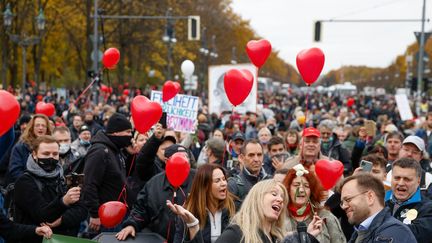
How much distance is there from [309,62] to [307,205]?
8.41 ft

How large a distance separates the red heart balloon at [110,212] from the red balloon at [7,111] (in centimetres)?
137

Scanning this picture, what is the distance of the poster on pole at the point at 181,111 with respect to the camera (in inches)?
475

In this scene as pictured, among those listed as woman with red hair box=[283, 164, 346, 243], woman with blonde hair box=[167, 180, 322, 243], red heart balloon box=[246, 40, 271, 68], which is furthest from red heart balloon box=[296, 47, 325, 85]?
woman with blonde hair box=[167, 180, 322, 243]

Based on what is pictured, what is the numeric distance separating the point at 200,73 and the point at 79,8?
79.5ft

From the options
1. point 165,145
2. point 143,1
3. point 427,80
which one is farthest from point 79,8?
point 165,145

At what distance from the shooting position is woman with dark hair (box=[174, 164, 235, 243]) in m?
5.86

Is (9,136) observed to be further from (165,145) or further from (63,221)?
(165,145)

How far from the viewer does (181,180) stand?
21.0 ft

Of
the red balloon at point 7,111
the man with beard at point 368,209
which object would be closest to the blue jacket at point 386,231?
the man with beard at point 368,209

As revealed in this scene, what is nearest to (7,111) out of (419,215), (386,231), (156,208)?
(156,208)

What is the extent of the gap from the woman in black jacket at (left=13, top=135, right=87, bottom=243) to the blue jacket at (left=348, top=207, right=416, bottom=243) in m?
2.57

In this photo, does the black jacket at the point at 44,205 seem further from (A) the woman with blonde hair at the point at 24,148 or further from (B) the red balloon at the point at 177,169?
(A) the woman with blonde hair at the point at 24,148

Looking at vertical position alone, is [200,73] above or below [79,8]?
below

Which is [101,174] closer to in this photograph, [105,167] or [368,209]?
[105,167]
